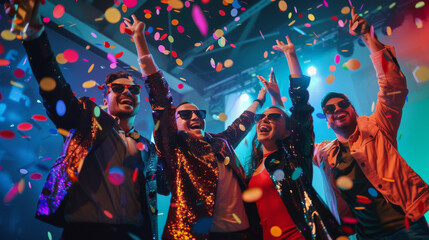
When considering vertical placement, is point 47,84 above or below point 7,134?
below

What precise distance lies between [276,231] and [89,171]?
1463 millimetres

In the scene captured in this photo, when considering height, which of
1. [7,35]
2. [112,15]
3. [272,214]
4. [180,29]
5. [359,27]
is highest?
[112,15]

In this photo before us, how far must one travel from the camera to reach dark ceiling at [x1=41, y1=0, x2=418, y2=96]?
520 centimetres

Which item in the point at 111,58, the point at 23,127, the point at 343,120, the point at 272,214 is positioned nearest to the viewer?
the point at 272,214

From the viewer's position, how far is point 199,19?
19.3 ft

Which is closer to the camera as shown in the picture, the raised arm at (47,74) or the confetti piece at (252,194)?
the raised arm at (47,74)

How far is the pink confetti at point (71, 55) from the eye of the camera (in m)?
5.32

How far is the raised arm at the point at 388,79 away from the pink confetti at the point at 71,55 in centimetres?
531

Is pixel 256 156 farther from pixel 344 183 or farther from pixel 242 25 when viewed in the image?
pixel 242 25

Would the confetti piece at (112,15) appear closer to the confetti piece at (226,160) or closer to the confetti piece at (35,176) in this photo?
the confetti piece at (35,176)

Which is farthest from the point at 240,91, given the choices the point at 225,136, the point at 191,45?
the point at 225,136

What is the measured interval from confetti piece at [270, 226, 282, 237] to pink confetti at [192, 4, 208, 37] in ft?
16.4

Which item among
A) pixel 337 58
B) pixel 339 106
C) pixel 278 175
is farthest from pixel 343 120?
pixel 337 58

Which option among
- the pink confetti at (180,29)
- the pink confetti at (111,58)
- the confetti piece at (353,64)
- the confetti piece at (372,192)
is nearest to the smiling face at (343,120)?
the confetti piece at (372,192)
